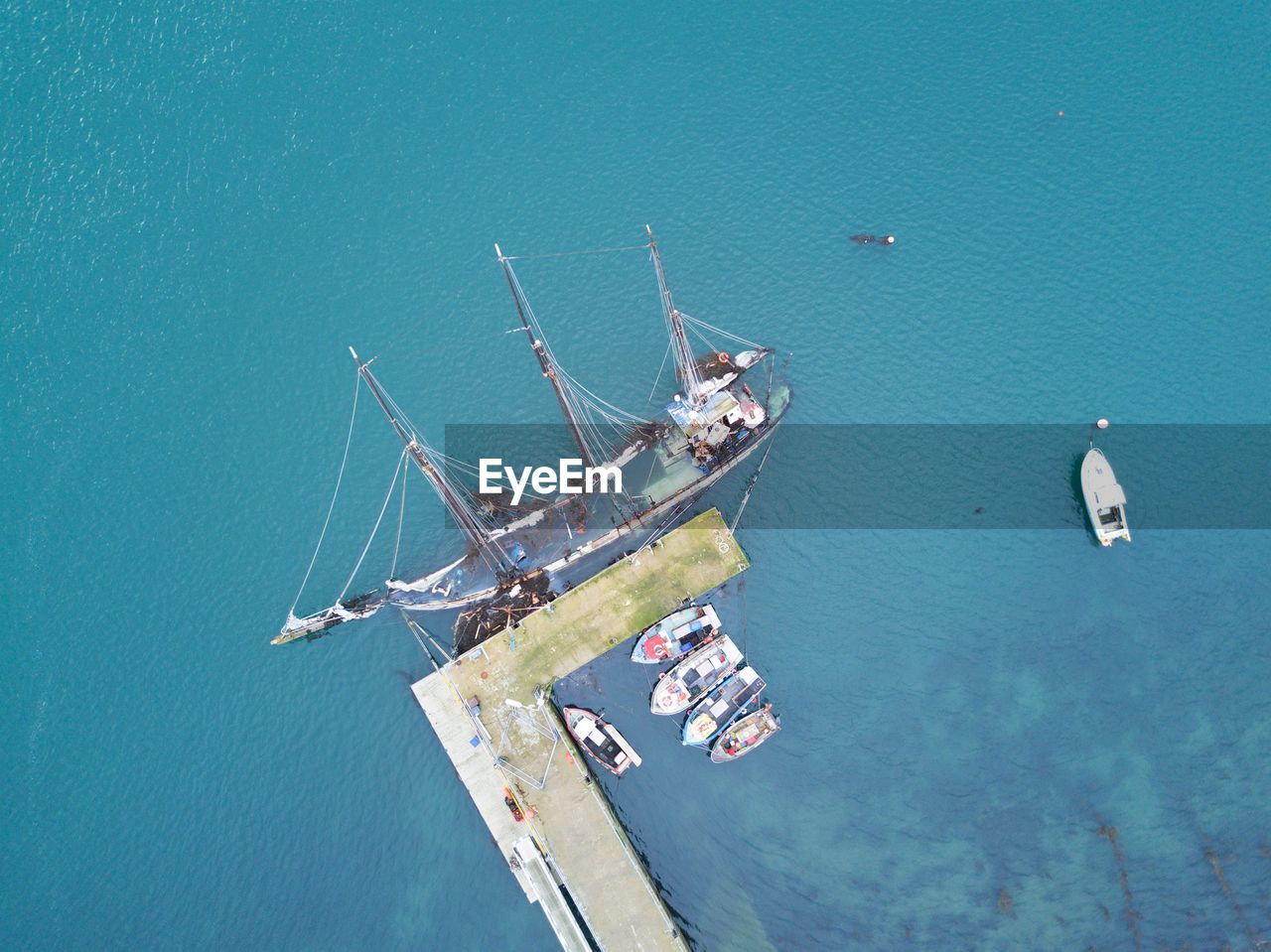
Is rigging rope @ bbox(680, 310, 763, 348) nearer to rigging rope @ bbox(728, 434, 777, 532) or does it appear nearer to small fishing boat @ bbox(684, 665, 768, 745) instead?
rigging rope @ bbox(728, 434, 777, 532)

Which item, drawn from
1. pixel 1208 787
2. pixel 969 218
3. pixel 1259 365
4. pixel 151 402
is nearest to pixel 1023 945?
pixel 1208 787

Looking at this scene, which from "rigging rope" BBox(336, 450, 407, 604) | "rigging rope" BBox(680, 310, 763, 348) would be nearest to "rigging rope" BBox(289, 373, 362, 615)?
"rigging rope" BBox(336, 450, 407, 604)

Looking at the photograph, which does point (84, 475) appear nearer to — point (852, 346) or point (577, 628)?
point (577, 628)

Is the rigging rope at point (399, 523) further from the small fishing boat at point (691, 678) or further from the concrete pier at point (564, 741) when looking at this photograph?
the small fishing boat at point (691, 678)

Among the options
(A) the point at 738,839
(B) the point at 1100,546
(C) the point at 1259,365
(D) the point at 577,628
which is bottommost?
(A) the point at 738,839

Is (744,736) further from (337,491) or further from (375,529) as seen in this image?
(337,491)

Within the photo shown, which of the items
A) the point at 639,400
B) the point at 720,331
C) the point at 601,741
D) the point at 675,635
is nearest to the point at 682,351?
the point at 639,400
